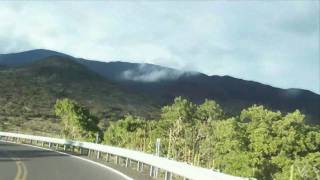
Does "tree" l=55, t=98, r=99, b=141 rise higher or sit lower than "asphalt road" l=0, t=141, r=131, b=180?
higher

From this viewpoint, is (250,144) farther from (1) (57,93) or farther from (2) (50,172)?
(1) (57,93)

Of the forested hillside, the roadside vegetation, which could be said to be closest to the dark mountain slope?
the roadside vegetation

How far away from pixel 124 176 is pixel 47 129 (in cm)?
6570

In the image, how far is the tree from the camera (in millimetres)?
60688

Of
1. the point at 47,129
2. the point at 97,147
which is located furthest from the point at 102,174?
the point at 47,129

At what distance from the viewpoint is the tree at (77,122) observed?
60688 mm

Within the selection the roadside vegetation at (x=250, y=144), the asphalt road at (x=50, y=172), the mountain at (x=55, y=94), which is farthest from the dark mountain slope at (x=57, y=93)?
the asphalt road at (x=50, y=172)

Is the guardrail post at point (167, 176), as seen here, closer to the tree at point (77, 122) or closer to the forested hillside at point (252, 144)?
the forested hillside at point (252, 144)

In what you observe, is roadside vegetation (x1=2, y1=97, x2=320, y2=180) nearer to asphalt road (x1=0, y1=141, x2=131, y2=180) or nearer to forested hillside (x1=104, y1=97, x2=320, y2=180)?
forested hillside (x1=104, y1=97, x2=320, y2=180)

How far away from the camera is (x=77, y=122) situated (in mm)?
61094

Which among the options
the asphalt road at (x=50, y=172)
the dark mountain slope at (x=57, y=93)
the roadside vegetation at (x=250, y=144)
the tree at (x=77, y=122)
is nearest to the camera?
the asphalt road at (x=50, y=172)

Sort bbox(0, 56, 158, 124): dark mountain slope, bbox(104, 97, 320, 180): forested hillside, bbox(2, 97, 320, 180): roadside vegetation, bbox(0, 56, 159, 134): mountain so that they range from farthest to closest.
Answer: bbox(0, 56, 158, 124): dark mountain slope, bbox(0, 56, 159, 134): mountain, bbox(104, 97, 320, 180): forested hillside, bbox(2, 97, 320, 180): roadside vegetation

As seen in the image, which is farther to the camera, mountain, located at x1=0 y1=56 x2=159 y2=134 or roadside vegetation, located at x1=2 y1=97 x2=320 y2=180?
mountain, located at x1=0 y1=56 x2=159 y2=134

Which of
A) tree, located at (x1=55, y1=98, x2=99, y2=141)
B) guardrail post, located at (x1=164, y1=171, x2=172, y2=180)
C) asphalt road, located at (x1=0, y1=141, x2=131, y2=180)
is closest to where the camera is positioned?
asphalt road, located at (x1=0, y1=141, x2=131, y2=180)
